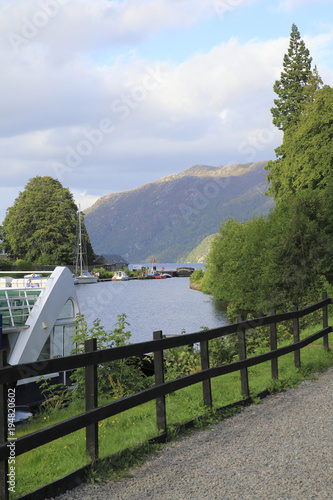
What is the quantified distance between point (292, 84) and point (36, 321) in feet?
138

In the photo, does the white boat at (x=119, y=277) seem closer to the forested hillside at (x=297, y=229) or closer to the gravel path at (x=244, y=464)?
the forested hillside at (x=297, y=229)

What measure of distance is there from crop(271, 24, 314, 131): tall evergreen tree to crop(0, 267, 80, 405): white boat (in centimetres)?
3649

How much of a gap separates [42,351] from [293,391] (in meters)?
9.38

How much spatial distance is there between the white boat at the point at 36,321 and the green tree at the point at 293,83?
119ft

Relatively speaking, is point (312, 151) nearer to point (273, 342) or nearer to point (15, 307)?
point (15, 307)

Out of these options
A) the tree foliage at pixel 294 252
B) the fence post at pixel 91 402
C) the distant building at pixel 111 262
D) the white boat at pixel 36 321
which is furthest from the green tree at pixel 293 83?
the distant building at pixel 111 262

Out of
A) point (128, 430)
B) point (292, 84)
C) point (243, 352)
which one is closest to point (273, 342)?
point (243, 352)

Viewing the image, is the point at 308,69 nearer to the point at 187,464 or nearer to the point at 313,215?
the point at 313,215

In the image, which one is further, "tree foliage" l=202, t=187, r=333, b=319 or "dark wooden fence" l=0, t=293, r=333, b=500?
"tree foliage" l=202, t=187, r=333, b=319

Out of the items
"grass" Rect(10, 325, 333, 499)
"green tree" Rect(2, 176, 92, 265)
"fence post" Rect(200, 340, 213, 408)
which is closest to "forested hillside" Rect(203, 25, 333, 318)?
"grass" Rect(10, 325, 333, 499)

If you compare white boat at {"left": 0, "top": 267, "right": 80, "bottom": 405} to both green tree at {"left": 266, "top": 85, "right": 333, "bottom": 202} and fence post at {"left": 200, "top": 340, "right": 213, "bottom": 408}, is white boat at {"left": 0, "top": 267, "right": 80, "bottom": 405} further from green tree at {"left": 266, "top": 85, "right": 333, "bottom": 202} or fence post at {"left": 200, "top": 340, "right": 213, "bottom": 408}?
green tree at {"left": 266, "top": 85, "right": 333, "bottom": 202}

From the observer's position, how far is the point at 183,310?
185 ft

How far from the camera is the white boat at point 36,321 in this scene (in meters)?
14.7

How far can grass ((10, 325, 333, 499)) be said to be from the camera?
521 cm
